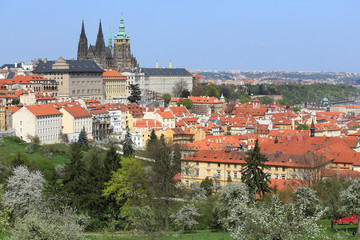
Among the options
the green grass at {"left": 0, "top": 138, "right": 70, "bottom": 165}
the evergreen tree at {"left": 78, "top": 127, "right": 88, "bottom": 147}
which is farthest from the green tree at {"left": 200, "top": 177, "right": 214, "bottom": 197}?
the evergreen tree at {"left": 78, "top": 127, "right": 88, "bottom": 147}

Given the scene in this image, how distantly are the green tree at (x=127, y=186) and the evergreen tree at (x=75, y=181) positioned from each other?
5.55 feet

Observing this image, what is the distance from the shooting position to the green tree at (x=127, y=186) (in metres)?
41.1

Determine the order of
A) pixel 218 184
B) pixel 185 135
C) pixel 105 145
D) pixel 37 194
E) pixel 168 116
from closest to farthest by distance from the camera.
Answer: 1. pixel 37 194
2. pixel 218 184
3. pixel 105 145
4. pixel 185 135
5. pixel 168 116

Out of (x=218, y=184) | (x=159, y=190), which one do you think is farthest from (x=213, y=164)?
(x=159, y=190)

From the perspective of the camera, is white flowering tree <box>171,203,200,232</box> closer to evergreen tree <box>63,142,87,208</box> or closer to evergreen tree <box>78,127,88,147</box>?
evergreen tree <box>63,142,87,208</box>

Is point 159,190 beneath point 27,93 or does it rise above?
beneath

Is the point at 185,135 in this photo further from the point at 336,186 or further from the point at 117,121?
the point at 336,186

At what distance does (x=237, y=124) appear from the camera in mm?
103750

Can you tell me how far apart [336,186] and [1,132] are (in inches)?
1925

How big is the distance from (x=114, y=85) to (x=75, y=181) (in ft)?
300

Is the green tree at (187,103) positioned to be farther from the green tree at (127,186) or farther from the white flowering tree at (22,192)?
the green tree at (127,186)

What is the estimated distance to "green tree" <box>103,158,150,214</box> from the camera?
135 ft

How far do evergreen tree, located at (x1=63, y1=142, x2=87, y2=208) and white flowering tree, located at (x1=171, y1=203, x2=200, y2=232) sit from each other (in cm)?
643

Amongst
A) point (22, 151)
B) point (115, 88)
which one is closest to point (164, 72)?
point (115, 88)
